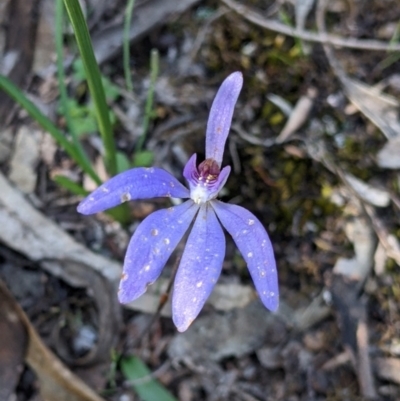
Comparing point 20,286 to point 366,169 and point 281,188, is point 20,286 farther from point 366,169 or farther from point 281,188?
point 366,169

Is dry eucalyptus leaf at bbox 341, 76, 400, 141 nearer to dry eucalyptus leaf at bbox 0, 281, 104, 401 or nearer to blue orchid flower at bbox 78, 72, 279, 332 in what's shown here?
blue orchid flower at bbox 78, 72, 279, 332

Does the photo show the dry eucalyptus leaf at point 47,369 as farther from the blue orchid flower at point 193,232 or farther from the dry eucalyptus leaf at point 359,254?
the dry eucalyptus leaf at point 359,254

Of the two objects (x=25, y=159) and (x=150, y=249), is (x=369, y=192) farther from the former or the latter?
(x=25, y=159)

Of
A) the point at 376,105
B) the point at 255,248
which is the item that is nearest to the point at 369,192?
the point at 376,105

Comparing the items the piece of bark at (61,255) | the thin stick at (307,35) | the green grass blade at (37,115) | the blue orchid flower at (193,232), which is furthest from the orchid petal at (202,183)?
the thin stick at (307,35)

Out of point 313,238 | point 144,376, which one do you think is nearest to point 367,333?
point 313,238

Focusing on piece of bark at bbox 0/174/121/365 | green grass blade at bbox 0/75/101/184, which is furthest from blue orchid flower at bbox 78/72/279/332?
piece of bark at bbox 0/174/121/365

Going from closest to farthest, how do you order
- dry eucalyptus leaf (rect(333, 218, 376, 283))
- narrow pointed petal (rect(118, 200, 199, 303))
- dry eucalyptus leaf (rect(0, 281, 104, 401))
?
1. narrow pointed petal (rect(118, 200, 199, 303))
2. dry eucalyptus leaf (rect(0, 281, 104, 401))
3. dry eucalyptus leaf (rect(333, 218, 376, 283))
